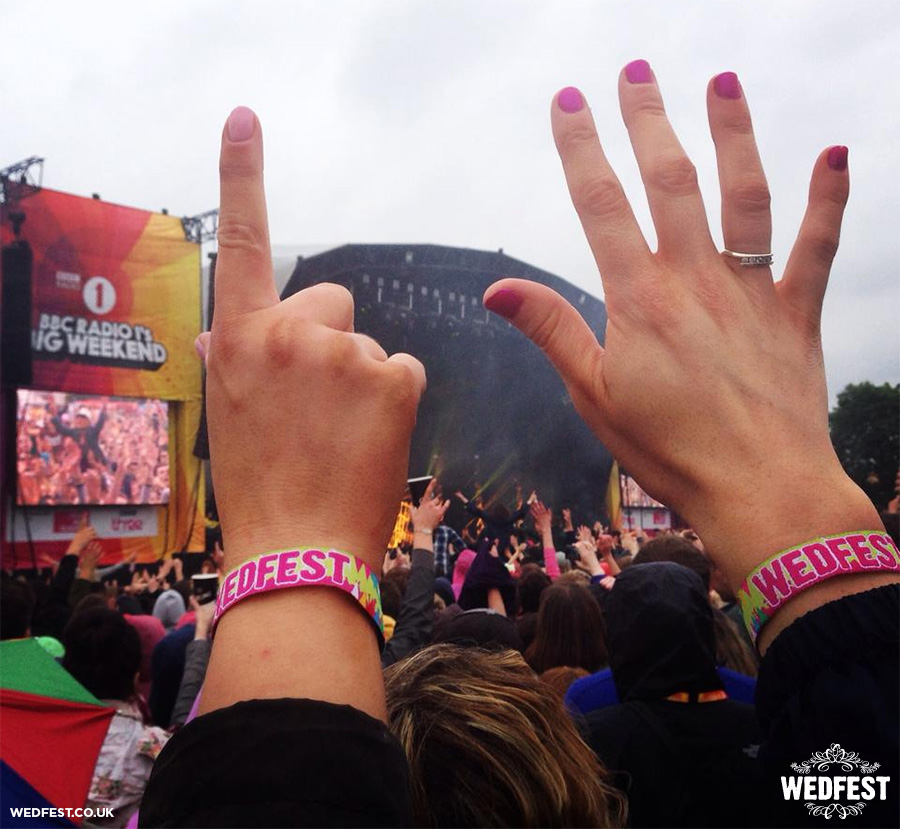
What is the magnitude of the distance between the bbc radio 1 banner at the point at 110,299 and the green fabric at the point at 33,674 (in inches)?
626

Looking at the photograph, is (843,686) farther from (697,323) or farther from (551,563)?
(551,563)

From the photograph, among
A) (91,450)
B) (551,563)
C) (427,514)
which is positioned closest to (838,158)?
(427,514)

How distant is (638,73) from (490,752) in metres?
1.03

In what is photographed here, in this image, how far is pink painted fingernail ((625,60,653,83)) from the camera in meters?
1.10

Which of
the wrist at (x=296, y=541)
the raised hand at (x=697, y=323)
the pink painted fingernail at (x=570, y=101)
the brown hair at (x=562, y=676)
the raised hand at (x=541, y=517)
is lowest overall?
the brown hair at (x=562, y=676)

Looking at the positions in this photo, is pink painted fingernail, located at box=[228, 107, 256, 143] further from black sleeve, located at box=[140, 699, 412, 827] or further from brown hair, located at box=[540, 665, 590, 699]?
brown hair, located at box=[540, 665, 590, 699]

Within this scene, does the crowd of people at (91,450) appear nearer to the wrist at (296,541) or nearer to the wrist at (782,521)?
the wrist at (296,541)

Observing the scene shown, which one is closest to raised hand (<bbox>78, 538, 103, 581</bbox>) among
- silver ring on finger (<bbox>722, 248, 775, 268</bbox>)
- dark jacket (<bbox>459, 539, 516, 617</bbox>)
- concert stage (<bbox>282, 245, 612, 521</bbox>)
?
dark jacket (<bbox>459, 539, 516, 617</bbox>)

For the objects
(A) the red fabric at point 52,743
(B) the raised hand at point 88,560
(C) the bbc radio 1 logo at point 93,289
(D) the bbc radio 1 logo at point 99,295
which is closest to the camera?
(A) the red fabric at point 52,743

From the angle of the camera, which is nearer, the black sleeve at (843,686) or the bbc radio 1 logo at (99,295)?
the black sleeve at (843,686)

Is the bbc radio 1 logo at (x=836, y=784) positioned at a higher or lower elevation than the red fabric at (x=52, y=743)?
higher

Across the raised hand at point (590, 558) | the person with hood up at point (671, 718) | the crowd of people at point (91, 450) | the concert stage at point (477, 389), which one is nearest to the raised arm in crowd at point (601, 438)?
the person with hood up at point (671, 718)

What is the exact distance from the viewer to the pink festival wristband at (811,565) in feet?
2.67

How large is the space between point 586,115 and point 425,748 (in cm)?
→ 97
